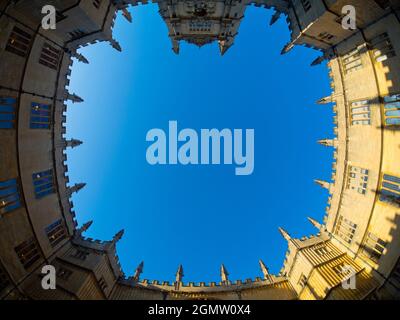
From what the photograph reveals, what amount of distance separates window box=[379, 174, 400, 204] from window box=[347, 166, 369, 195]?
2124mm

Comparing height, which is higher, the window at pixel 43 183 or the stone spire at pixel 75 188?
the window at pixel 43 183

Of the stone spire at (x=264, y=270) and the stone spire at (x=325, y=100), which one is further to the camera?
the stone spire at (x=264, y=270)

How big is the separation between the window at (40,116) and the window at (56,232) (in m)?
12.1

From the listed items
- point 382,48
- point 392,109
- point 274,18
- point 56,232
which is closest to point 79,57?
point 56,232

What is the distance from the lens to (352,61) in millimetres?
26984

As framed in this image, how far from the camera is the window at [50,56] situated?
83.2 ft

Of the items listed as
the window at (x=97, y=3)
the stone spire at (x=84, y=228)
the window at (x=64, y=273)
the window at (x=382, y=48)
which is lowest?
the window at (x=64, y=273)

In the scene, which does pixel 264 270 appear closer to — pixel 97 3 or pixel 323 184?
pixel 323 184

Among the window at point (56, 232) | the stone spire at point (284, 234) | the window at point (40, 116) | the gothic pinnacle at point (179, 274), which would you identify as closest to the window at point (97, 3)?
the window at point (40, 116)

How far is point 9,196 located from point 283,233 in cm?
3538

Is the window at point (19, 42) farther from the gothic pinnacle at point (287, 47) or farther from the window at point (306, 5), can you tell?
the gothic pinnacle at point (287, 47)

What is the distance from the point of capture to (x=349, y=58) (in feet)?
90.1
